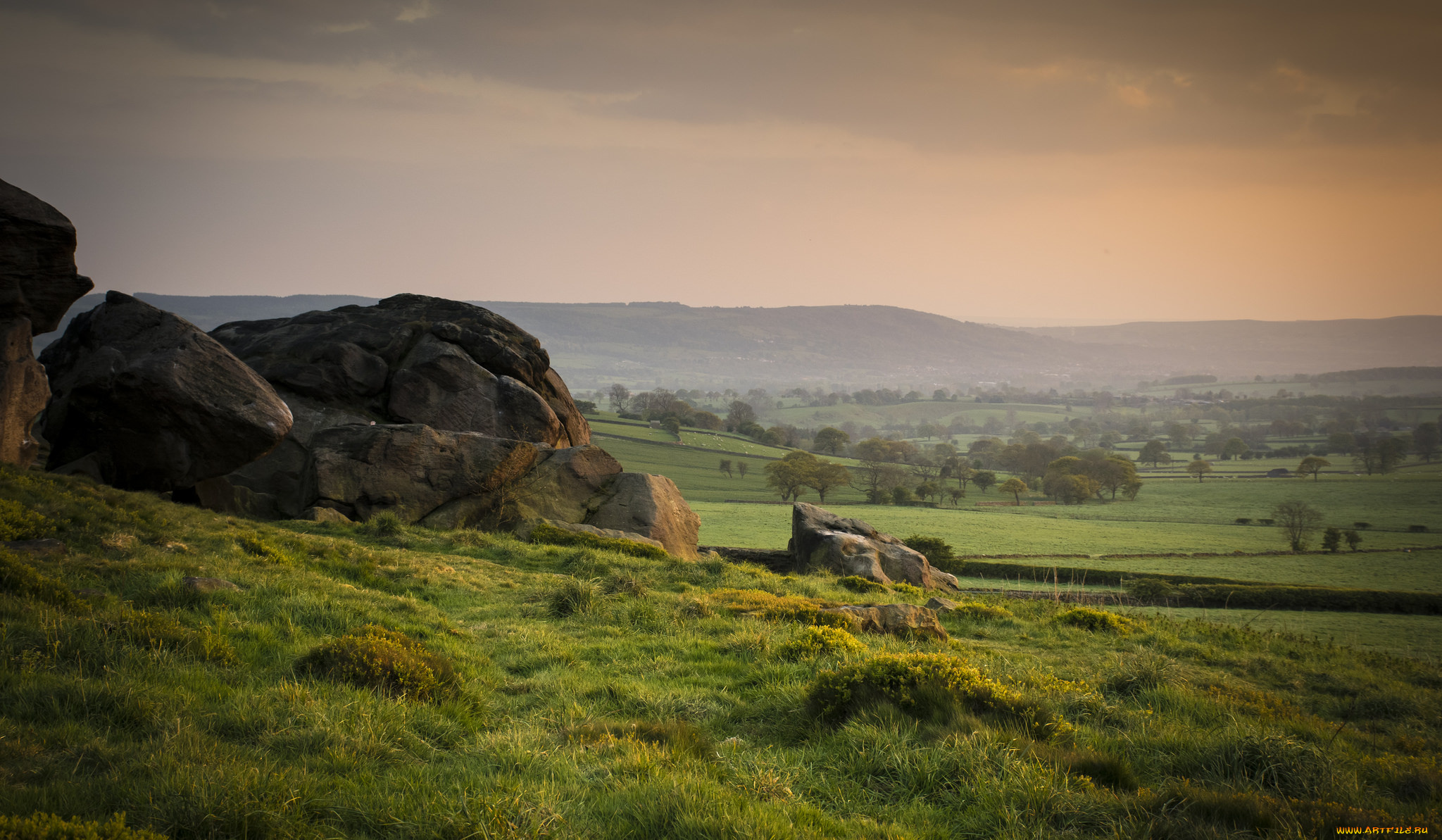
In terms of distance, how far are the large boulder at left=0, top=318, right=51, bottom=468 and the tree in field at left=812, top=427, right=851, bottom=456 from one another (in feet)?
483

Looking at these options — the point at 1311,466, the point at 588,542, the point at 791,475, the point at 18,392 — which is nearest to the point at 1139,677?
the point at 588,542

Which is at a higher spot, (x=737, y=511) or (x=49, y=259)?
(x=49, y=259)

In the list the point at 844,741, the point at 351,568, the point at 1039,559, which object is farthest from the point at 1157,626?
the point at 1039,559

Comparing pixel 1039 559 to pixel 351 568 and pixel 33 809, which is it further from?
pixel 33 809

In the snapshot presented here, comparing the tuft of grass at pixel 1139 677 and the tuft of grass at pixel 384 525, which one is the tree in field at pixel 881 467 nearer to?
the tuft of grass at pixel 384 525

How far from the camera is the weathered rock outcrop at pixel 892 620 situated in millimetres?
13352

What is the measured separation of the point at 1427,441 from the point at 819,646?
638 feet

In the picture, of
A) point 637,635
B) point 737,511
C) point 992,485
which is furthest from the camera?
point 992,485

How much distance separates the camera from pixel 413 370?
32.1 m

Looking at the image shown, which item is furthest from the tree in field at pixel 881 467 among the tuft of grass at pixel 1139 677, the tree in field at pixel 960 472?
the tuft of grass at pixel 1139 677

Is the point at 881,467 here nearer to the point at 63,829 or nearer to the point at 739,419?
the point at 739,419

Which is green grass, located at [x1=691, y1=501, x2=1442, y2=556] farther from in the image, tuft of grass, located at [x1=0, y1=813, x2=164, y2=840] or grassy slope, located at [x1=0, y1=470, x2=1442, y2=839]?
tuft of grass, located at [x1=0, y1=813, x2=164, y2=840]

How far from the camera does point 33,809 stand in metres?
4.34

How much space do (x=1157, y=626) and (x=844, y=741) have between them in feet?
53.0
